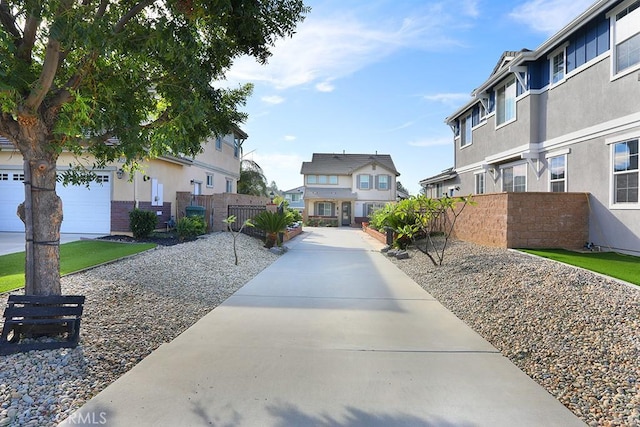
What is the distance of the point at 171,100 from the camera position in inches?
203

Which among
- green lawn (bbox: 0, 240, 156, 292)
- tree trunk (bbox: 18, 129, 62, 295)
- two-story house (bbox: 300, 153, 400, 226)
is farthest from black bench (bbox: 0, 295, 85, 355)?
two-story house (bbox: 300, 153, 400, 226)

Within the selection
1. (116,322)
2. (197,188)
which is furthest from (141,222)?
(116,322)

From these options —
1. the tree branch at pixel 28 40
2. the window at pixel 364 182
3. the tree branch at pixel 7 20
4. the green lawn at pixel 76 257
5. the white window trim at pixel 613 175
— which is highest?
the window at pixel 364 182

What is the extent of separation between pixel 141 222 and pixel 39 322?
33.4 ft

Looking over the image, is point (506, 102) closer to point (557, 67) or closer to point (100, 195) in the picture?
point (557, 67)

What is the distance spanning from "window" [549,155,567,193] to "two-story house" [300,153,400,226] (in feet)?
87.0

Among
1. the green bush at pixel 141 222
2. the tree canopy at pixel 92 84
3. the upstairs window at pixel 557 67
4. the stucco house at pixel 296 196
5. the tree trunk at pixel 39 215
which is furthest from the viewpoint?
the stucco house at pixel 296 196

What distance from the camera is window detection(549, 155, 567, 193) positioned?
12.1m

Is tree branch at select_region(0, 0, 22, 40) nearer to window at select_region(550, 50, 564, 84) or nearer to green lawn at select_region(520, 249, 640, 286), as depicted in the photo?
green lawn at select_region(520, 249, 640, 286)

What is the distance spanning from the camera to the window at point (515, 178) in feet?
47.9

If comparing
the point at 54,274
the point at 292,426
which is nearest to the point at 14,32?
the point at 54,274

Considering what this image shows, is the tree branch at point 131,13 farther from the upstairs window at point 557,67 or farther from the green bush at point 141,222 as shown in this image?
the upstairs window at point 557,67

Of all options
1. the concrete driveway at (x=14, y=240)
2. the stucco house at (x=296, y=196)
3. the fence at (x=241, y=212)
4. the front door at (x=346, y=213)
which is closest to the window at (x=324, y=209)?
the front door at (x=346, y=213)

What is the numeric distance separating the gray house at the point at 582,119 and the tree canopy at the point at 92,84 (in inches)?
372
